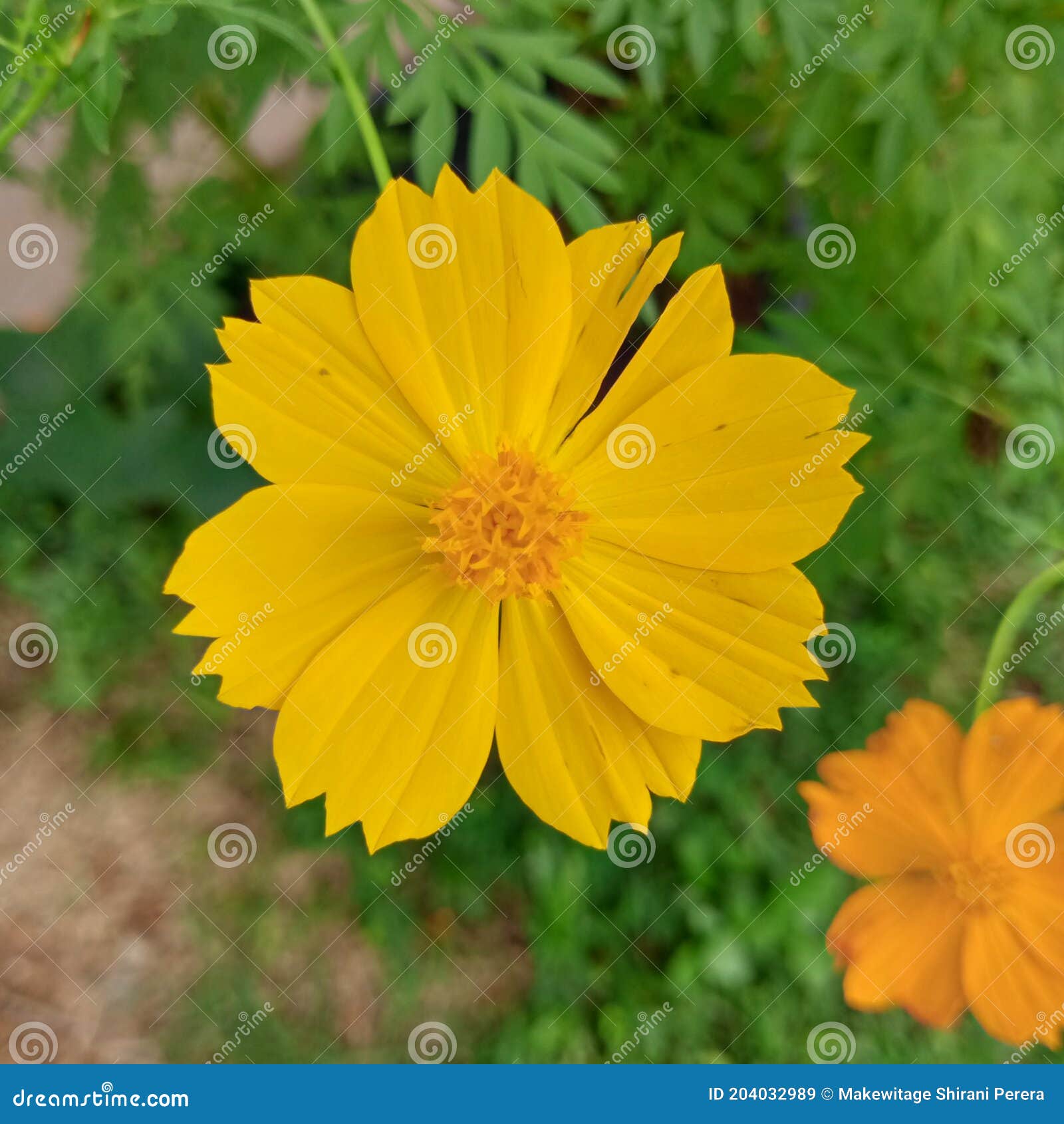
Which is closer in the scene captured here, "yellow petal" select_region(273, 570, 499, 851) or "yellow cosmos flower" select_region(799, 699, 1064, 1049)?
"yellow petal" select_region(273, 570, 499, 851)

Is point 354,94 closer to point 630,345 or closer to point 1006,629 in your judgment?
point 630,345

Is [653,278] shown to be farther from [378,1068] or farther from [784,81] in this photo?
[378,1068]

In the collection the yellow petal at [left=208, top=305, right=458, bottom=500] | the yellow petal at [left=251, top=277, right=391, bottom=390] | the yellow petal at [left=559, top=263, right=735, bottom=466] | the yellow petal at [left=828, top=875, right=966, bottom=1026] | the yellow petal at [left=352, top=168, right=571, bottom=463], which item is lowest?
the yellow petal at [left=828, top=875, right=966, bottom=1026]

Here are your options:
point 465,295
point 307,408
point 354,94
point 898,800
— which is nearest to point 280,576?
point 307,408

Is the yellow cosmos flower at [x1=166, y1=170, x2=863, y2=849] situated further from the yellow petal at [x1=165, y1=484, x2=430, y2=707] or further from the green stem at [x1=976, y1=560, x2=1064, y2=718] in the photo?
the green stem at [x1=976, y1=560, x2=1064, y2=718]

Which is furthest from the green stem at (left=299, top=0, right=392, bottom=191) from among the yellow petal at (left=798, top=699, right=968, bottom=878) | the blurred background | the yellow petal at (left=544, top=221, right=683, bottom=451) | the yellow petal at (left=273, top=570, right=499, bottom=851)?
the yellow petal at (left=798, top=699, right=968, bottom=878)

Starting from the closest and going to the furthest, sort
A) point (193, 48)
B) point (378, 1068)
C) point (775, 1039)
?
point (193, 48)
point (378, 1068)
point (775, 1039)

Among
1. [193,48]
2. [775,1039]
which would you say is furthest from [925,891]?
[193,48]
